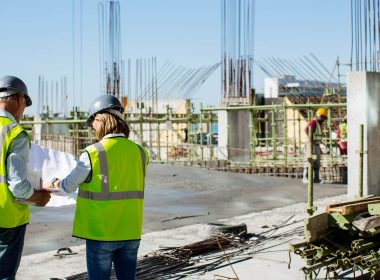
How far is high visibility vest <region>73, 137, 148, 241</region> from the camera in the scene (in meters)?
3.50

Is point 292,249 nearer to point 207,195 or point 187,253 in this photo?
point 187,253

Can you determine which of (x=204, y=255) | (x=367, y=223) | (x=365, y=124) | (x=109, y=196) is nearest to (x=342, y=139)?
(x=365, y=124)

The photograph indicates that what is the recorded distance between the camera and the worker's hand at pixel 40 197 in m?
3.62

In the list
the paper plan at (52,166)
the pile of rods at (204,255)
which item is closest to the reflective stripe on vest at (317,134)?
the pile of rods at (204,255)

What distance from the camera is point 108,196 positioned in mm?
3516

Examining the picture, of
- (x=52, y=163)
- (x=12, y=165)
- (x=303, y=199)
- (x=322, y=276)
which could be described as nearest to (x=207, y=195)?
(x=303, y=199)

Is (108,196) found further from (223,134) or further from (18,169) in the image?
(223,134)

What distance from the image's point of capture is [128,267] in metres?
3.72

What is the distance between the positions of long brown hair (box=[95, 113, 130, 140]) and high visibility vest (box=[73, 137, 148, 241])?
80mm

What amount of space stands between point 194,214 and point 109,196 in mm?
5501

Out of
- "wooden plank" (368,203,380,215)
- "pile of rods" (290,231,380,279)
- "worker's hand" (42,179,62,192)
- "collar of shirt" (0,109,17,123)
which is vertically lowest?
"pile of rods" (290,231,380,279)

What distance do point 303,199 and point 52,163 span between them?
6970 millimetres

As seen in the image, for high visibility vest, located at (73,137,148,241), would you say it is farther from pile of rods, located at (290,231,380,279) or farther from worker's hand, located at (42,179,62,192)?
pile of rods, located at (290,231,380,279)

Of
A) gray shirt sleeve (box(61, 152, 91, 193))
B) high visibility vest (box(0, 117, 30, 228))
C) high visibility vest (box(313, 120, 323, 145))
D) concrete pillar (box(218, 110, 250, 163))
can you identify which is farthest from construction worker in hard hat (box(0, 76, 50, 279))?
concrete pillar (box(218, 110, 250, 163))
